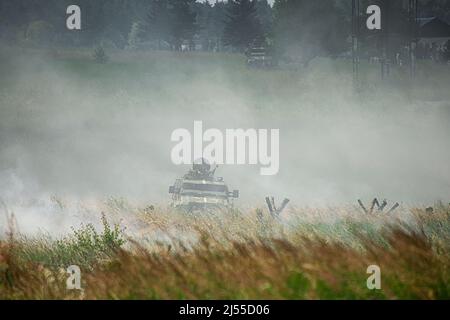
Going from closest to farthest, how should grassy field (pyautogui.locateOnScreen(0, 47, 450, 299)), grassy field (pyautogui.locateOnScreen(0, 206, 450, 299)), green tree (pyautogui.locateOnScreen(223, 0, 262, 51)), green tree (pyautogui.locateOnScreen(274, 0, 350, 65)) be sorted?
grassy field (pyautogui.locateOnScreen(0, 206, 450, 299)), grassy field (pyautogui.locateOnScreen(0, 47, 450, 299)), green tree (pyautogui.locateOnScreen(274, 0, 350, 65)), green tree (pyautogui.locateOnScreen(223, 0, 262, 51))

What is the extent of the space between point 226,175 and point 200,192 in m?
12.0

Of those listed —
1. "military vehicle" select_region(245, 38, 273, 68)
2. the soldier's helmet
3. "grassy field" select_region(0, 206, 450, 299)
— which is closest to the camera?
"grassy field" select_region(0, 206, 450, 299)

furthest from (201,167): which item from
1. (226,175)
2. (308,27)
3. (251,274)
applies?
(308,27)

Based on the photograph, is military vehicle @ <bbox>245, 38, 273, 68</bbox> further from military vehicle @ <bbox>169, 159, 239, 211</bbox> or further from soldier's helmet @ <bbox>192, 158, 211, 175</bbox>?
military vehicle @ <bbox>169, 159, 239, 211</bbox>

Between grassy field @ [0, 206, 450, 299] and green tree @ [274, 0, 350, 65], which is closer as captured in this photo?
grassy field @ [0, 206, 450, 299]

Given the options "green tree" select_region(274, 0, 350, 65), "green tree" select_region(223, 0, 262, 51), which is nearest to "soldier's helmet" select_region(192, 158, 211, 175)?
"green tree" select_region(274, 0, 350, 65)

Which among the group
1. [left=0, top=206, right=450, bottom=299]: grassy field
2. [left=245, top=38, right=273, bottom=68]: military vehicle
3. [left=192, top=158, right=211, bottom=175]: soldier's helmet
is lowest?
[left=0, top=206, right=450, bottom=299]: grassy field

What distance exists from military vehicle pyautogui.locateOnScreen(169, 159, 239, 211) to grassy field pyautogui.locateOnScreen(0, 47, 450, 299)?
0.67 metres

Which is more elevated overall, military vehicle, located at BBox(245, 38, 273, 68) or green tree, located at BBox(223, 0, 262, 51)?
green tree, located at BBox(223, 0, 262, 51)

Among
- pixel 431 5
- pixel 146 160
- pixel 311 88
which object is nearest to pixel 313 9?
pixel 311 88

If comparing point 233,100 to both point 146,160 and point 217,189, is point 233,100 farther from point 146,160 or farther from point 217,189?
point 217,189

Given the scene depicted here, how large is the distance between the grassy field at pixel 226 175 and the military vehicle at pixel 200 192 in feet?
2.20

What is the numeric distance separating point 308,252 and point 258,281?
0.87 metres

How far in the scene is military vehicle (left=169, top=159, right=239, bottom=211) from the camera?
17.1m
